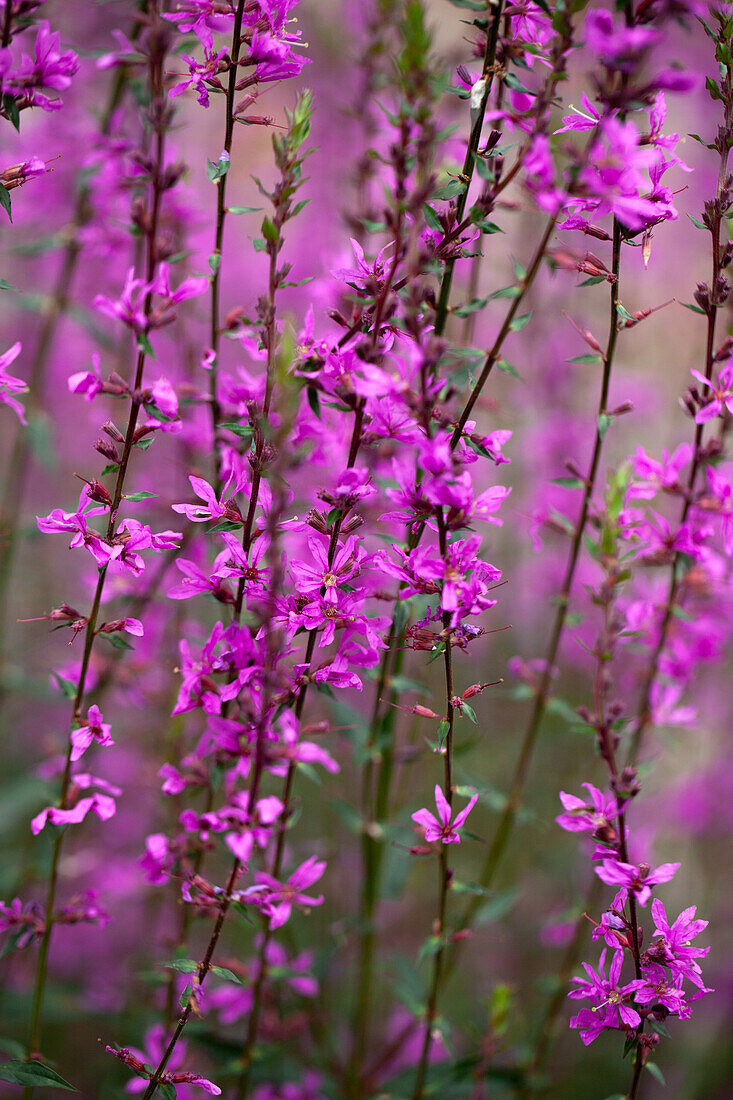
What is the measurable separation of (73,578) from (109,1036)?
1.98 metres

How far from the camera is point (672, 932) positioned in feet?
4.30

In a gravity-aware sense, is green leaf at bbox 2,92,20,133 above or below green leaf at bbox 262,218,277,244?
above

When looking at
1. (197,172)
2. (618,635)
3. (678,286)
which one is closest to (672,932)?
(618,635)

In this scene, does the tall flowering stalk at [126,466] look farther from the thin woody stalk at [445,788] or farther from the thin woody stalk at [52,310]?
the thin woody stalk at [52,310]

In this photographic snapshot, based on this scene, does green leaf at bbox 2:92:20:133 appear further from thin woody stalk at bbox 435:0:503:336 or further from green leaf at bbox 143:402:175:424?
thin woody stalk at bbox 435:0:503:336

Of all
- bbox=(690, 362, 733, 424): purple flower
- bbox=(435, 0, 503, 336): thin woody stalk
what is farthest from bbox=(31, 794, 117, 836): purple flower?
bbox=(690, 362, 733, 424): purple flower

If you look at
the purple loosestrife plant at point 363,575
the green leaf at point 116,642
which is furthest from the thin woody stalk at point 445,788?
the green leaf at point 116,642

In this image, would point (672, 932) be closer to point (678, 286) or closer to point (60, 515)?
point (60, 515)

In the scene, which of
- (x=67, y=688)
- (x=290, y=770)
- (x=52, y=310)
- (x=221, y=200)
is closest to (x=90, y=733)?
(x=67, y=688)

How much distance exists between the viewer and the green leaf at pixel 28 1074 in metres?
1.32

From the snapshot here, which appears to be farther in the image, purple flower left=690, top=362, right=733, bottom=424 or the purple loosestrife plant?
purple flower left=690, top=362, right=733, bottom=424

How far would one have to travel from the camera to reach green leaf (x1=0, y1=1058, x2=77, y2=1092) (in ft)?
4.34

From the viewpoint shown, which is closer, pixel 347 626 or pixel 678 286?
pixel 347 626

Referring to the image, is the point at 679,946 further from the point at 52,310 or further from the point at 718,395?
the point at 52,310
